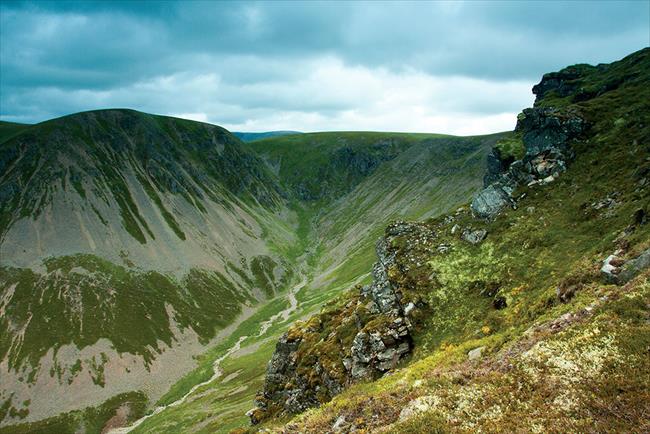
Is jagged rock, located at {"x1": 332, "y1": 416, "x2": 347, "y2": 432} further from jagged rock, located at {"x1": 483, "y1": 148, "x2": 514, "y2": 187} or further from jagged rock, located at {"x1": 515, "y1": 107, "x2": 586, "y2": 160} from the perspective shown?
jagged rock, located at {"x1": 483, "y1": 148, "x2": 514, "y2": 187}

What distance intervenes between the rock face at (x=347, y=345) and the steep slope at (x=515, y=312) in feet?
0.57

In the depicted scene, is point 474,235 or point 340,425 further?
point 474,235

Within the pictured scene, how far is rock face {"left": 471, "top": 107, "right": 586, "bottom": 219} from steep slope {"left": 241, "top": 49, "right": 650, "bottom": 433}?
0.17m

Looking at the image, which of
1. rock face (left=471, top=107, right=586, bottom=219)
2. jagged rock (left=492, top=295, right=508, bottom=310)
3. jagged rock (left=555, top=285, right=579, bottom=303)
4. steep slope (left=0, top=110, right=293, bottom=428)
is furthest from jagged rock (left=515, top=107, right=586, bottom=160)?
steep slope (left=0, top=110, right=293, bottom=428)

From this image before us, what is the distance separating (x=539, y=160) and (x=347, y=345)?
33364 mm

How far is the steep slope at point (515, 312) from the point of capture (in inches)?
675

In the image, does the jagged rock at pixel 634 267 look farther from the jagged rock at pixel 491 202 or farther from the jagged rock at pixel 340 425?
the jagged rock at pixel 491 202

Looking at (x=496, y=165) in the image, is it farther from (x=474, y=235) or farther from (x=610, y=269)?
(x=610, y=269)

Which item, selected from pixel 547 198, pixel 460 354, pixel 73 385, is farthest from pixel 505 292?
pixel 73 385

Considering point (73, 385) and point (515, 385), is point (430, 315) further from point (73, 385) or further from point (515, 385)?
point (73, 385)

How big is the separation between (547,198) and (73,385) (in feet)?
417

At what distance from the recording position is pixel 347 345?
135 ft

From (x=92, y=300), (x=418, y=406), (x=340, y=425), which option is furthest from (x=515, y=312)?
(x=92, y=300)

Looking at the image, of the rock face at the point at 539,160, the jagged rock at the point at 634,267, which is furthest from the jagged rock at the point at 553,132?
the jagged rock at the point at 634,267
